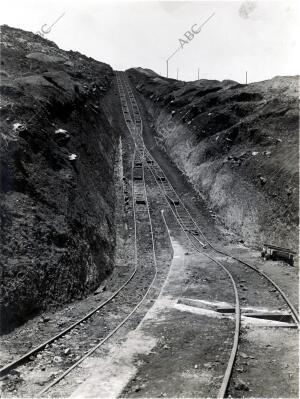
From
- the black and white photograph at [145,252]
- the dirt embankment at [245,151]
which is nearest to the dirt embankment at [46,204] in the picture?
the black and white photograph at [145,252]

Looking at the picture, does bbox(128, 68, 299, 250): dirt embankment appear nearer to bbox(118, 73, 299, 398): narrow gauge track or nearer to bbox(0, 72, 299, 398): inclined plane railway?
bbox(118, 73, 299, 398): narrow gauge track

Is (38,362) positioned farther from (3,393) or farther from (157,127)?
(157,127)

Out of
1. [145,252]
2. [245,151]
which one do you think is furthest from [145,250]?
[245,151]

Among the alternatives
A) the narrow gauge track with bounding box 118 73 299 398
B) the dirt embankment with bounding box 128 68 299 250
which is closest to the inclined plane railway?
Result: the narrow gauge track with bounding box 118 73 299 398

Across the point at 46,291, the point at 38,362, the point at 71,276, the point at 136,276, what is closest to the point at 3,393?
the point at 38,362

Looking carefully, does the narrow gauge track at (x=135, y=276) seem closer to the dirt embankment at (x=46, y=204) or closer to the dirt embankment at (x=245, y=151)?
the dirt embankment at (x=46, y=204)
